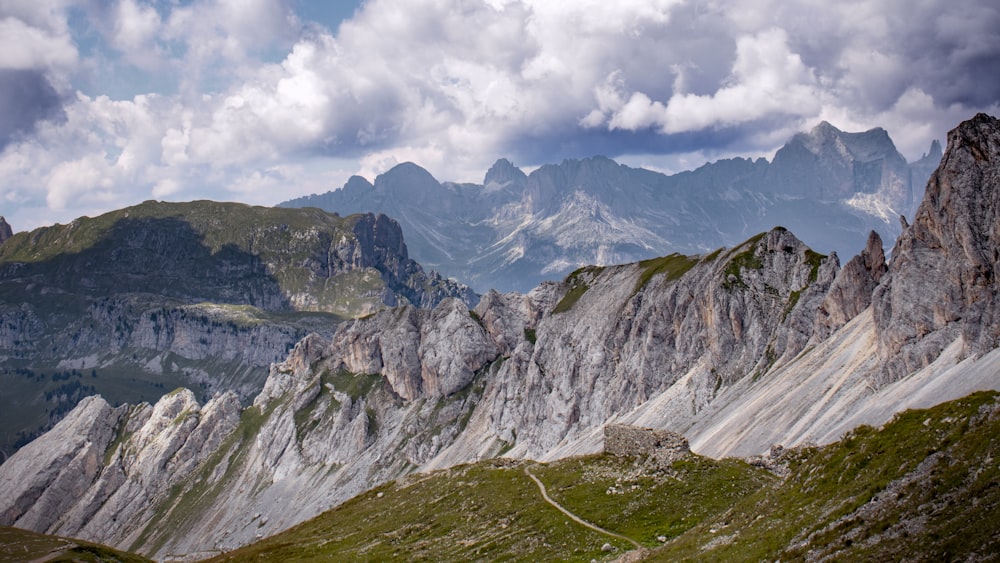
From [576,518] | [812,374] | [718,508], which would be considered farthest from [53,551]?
[812,374]

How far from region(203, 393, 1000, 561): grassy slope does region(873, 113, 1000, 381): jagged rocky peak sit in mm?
48268

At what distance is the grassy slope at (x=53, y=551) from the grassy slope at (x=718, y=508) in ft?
98.7

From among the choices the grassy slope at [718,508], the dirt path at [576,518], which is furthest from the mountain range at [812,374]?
the dirt path at [576,518]

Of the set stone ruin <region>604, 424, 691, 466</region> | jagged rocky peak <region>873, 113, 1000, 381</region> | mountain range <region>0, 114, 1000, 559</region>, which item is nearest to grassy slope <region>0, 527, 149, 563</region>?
mountain range <region>0, 114, 1000, 559</region>

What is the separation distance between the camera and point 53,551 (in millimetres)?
102625

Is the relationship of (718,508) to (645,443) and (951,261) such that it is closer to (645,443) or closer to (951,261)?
(645,443)

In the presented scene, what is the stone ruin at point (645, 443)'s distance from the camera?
203ft

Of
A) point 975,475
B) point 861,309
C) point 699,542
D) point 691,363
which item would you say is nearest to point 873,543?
point 975,475

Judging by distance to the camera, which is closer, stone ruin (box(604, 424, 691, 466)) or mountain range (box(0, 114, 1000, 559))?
mountain range (box(0, 114, 1000, 559))

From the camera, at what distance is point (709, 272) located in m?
169

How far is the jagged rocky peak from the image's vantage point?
94.2 meters

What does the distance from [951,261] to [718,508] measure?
70730 millimetres

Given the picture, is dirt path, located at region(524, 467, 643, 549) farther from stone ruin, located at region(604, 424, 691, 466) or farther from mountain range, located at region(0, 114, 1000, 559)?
stone ruin, located at region(604, 424, 691, 466)

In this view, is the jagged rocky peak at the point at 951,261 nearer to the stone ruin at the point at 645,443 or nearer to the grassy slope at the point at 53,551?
the stone ruin at the point at 645,443
